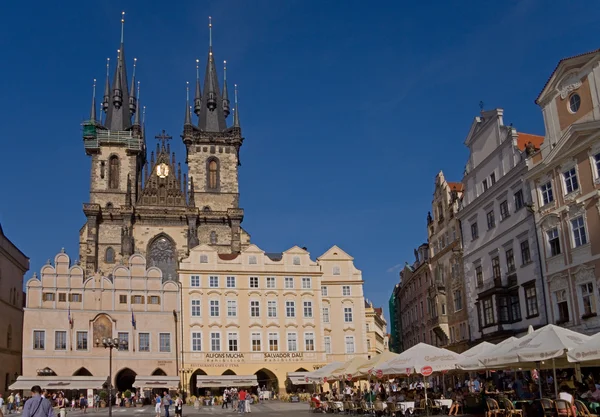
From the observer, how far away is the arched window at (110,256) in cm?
7112

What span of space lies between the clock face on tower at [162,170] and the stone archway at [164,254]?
751 cm

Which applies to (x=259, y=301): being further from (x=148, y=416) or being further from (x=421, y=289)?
(x=148, y=416)

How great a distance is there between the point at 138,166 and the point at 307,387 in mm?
35069

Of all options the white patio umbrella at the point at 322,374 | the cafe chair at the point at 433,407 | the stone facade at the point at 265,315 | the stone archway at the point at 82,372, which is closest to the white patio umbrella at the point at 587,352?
the cafe chair at the point at 433,407

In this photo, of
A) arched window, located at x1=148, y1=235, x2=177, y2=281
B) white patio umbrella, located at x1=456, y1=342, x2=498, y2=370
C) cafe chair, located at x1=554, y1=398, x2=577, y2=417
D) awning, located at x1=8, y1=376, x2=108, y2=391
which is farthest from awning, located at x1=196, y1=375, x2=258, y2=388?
cafe chair, located at x1=554, y1=398, x2=577, y2=417

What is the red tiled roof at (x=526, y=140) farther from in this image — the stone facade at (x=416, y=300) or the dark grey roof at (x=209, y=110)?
the dark grey roof at (x=209, y=110)

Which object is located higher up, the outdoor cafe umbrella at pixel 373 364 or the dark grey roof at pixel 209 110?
the dark grey roof at pixel 209 110

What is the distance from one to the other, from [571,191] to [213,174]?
51957 millimetres

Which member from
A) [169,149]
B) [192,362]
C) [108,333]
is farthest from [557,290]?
[169,149]

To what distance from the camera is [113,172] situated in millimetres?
77312

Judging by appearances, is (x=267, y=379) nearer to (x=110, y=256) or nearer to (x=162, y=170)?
(x=110, y=256)

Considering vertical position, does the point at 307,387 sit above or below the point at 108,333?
below

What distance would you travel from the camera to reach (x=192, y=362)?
177ft

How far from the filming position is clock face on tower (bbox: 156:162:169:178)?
253 ft
